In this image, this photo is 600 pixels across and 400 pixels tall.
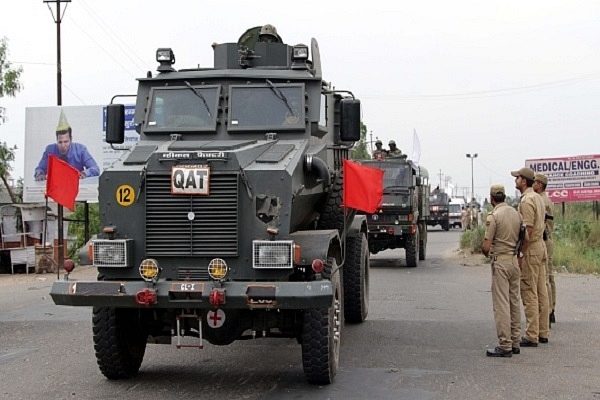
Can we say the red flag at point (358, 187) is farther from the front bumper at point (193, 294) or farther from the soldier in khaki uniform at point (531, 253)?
the soldier in khaki uniform at point (531, 253)

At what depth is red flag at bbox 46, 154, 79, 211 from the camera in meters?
9.14

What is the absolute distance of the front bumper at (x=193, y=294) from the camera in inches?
269

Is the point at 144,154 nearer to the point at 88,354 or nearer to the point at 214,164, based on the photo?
the point at 214,164

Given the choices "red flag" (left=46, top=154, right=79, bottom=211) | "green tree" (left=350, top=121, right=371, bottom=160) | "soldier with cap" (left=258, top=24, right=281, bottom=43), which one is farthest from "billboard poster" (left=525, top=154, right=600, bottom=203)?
"red flag" (left=46, top=154, right=79, bottom=211)

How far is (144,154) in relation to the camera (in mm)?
7922

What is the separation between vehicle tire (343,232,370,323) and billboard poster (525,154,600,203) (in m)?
17.5

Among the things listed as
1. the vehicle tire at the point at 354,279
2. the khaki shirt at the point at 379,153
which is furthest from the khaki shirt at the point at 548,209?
the khaki shirt at the point at 379,153

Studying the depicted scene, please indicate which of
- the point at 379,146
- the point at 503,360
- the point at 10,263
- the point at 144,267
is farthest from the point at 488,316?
the point at 10,263

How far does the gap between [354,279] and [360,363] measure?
2.38 meters

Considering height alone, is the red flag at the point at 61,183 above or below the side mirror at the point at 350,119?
below

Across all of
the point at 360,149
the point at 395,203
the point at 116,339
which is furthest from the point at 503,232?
the point at 360,149

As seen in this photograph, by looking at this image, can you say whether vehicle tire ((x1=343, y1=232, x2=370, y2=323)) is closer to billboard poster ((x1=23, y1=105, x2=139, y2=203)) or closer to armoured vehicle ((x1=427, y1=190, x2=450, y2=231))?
billboard poster ((x1=23, y1=105, x2=139, y2=203))

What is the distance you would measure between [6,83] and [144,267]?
65.1 ft

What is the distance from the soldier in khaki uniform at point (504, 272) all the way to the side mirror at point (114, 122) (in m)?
4.18
